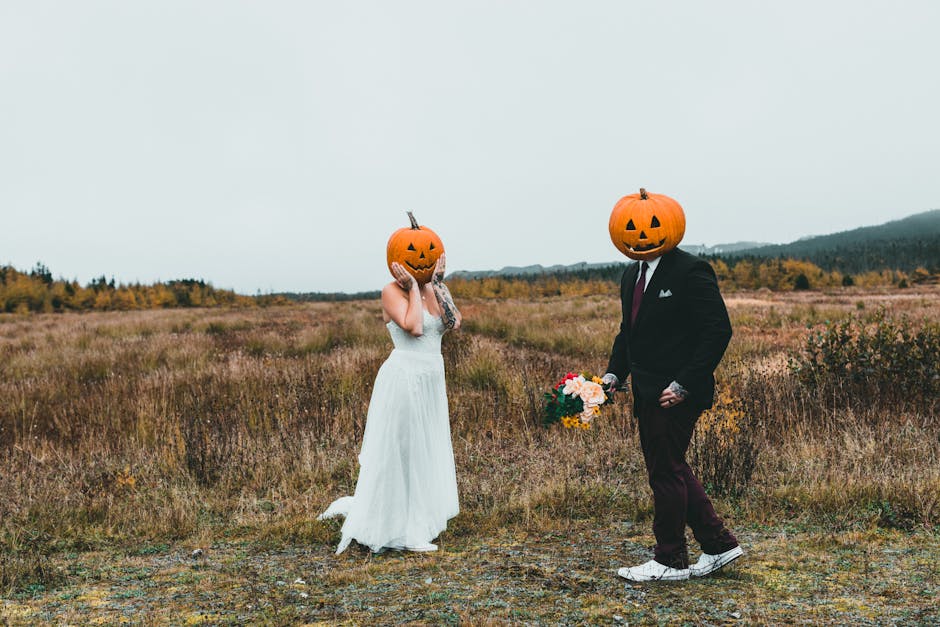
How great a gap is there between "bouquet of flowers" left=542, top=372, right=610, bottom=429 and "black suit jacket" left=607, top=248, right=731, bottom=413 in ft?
0.82

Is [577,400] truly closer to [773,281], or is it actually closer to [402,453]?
[402,453]

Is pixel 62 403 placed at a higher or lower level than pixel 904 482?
higher

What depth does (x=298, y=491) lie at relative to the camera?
554 cm

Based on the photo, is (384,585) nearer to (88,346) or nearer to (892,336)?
(892,336)

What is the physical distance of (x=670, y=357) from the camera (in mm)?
3242

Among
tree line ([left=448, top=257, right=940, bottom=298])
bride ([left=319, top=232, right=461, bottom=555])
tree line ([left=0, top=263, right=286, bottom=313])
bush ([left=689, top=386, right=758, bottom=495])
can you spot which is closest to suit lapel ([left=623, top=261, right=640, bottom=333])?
bride ([left=319, top=232, right=461, bottom=555])

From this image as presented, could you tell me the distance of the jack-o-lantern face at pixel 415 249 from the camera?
4.04 m

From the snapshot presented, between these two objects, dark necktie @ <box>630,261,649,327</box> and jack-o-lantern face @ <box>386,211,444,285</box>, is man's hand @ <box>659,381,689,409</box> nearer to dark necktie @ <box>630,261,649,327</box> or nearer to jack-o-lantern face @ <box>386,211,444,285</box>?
dark necktie @ <box>630,261,649,327</box>

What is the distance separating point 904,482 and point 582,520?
254cm

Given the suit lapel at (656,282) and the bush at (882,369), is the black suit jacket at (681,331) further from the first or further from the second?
the bush at (882,369)

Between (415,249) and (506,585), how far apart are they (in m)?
2.12

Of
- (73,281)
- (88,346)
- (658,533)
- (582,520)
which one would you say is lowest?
(582,520)

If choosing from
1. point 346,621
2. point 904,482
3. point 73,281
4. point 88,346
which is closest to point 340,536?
point 346,621

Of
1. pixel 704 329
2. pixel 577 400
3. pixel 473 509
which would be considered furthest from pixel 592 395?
pixel 473 509
